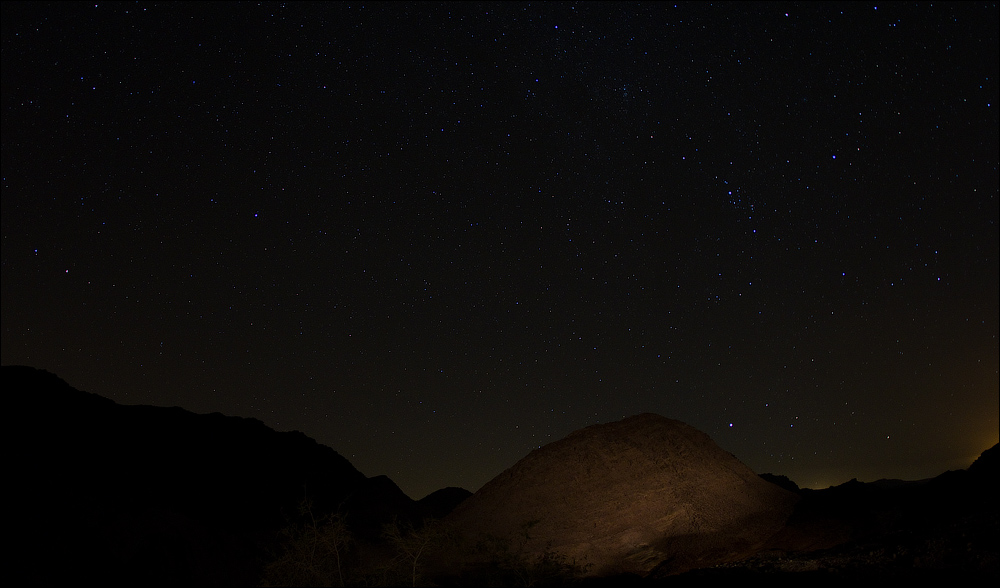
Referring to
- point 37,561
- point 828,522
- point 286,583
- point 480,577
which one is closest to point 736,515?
point 828,522

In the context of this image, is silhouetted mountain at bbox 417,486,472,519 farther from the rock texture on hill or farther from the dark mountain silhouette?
the dark mountain silhouette

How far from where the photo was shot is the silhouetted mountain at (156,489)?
22672 millimetres

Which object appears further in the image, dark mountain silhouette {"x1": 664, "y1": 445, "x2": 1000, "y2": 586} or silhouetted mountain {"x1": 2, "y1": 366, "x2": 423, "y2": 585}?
silhouetted mountain {"x1": 2, "y1": 366, "x2": 423, "y2": 585}

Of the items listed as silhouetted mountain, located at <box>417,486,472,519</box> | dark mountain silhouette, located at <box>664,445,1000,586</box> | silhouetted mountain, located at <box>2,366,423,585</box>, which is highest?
silhouetted mountain, located at <box>2,366,423,585</box>

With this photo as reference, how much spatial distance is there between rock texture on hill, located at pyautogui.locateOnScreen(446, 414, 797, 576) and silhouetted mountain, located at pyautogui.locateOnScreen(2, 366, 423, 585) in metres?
9.93

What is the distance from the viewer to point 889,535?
81.6ft

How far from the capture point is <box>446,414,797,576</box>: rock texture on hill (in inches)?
1167

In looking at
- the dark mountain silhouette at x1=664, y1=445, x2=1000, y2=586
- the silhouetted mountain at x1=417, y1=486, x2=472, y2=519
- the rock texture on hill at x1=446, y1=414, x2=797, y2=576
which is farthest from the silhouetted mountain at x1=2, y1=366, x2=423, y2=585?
the dark mountain silhouette at x1=664, y1=445, x2=1000, y2=586

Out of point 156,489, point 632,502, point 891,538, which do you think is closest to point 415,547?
point 632,502

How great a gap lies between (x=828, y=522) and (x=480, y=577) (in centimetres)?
1686

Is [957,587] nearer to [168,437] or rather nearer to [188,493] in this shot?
[188,493]

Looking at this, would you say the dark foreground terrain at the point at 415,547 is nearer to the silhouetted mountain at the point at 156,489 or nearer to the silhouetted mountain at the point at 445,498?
the silhouetted mountain at the point at 156,489

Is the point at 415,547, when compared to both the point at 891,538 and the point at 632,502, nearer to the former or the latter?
the point at 632,502

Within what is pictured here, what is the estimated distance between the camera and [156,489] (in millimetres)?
52031
